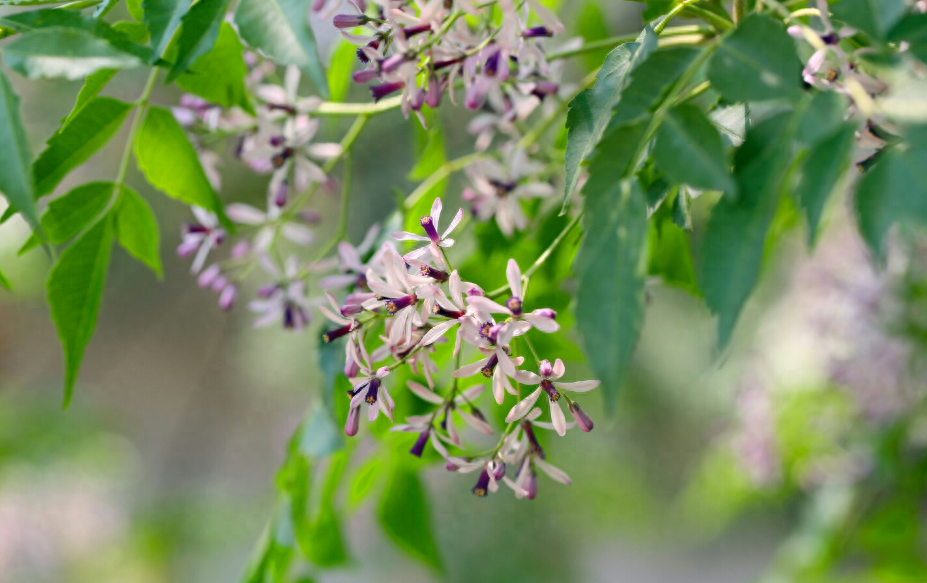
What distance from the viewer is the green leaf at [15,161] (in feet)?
0.85

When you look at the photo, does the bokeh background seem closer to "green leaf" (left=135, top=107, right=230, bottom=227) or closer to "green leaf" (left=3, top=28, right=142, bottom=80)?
"green leaf" (left=135, top=107, right=230, bottom=227)

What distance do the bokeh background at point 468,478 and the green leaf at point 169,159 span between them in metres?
0.84

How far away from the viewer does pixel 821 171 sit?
0.23 metres

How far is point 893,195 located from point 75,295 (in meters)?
0.43

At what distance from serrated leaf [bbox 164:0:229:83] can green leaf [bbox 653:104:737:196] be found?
0.70ft

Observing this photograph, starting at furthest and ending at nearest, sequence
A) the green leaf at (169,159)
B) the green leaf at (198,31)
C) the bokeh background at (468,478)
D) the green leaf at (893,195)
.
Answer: the bokeh background at (468,478), the green leaf at (169,159), the green leaf at (198,31), the green leaf at (893,195)

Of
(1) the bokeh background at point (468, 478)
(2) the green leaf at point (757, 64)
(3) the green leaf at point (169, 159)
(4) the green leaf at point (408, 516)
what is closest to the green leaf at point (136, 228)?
(3) the green leaf at point (169, 159)

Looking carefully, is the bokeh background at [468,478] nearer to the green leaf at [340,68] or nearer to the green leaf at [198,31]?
the green leaf at [340,68]

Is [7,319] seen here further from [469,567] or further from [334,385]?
[334,385]

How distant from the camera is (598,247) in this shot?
0.78 ft

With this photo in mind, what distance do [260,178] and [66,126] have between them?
2.81m

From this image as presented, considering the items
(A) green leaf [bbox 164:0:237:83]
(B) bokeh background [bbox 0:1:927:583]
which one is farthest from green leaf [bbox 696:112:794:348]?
(B) bokeh background [bbox 0:1:927:583]

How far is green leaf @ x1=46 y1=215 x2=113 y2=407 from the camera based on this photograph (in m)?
0.39

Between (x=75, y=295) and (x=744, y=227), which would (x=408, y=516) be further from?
(x=744, y=227)
